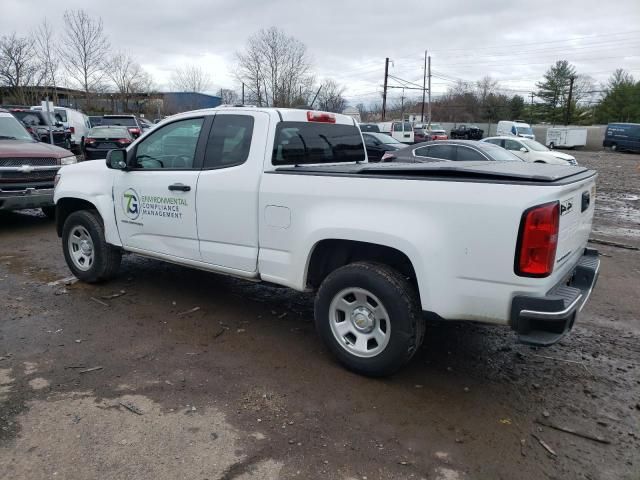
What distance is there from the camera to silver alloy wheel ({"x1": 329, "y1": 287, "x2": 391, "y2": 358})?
3.50m

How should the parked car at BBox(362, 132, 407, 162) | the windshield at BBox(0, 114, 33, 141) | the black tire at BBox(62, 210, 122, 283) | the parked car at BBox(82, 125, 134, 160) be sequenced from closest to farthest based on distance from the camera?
the black tire at BBox(62, 210, 122, 283) → the windshield at BBox(0, 114, 33, 141) → the parked car at BBox(82, 125, 134, 160) → the parked car at BBox(362, 132, 407, 162)

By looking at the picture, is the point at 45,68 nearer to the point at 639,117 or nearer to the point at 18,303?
the point at 18,303

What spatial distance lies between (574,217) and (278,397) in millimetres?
2301

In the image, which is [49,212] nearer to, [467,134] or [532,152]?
[532,152]

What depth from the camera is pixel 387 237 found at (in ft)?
10.7

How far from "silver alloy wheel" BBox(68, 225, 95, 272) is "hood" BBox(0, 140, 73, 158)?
327cm

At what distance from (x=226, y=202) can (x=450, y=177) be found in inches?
74.5

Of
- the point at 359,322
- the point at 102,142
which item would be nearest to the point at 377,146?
the point at 102,142

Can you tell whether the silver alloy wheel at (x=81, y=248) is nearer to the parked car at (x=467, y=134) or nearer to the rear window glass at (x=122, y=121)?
the rear window glass at (x=122, y=121)

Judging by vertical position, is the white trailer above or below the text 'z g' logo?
below

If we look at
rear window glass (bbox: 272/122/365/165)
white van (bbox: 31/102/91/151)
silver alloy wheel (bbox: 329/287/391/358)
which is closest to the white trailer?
white van (bbox: 31/102/91/151)

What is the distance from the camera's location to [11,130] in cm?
920

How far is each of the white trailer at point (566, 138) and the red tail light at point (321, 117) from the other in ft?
144

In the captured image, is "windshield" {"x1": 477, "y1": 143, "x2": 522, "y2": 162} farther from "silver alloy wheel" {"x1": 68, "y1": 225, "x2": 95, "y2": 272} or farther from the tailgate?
"silver alloy wheel" {"x1": 68, "y1": 225, "x2": 95, "y2": 272}
